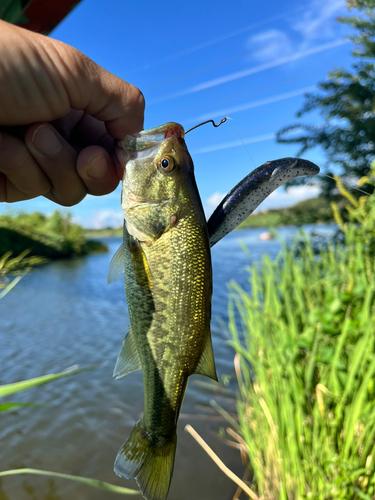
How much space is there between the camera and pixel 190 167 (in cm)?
124

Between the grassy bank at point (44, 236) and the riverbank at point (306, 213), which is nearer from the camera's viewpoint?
the riverbank at point (306, 213)

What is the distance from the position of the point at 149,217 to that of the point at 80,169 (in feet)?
1.84

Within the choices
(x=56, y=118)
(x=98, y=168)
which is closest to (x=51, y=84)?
(x=56, y=118)

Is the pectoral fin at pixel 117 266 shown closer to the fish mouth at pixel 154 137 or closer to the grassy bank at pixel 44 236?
the fish mouth at pixel 154 137

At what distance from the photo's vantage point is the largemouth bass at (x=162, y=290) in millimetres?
1098

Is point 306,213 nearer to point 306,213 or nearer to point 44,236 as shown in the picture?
point 306,213

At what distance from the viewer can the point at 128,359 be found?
1.25 meters

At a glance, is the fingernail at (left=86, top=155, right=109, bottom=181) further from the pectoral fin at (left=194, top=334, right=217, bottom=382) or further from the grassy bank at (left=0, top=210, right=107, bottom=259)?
the grassy bank at (left=0, top=210, right=107, bottom=259)

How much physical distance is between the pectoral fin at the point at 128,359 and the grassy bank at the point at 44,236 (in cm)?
1761

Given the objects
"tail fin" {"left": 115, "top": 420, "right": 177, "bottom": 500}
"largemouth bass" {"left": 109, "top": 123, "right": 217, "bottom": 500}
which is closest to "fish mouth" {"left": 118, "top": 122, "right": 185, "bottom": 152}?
"largemouth bass" {"left": 109, "top": 123, "right": 217, "bottom": 500}

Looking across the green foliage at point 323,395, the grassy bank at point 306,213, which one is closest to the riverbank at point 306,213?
the grassy bank at point 306,213

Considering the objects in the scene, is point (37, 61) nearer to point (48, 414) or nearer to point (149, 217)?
point (149, 217)

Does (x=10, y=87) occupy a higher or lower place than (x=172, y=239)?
higher

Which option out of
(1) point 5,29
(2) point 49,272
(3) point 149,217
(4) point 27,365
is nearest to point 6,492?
(4) point 27,365
